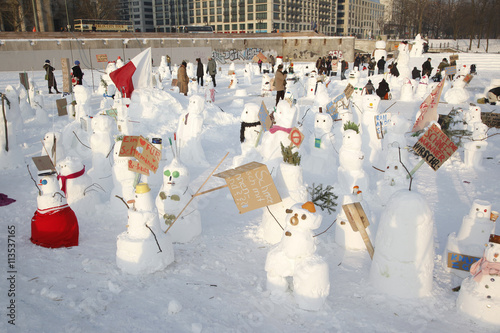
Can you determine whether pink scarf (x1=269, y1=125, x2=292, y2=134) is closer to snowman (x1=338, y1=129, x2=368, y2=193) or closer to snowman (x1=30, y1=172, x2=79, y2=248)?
snowman (x1=338, y1=129, x2=368, y2=193)

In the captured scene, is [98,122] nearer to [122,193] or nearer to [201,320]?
[122,193]

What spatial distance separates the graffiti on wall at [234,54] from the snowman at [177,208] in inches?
1116

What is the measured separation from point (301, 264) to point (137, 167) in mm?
2632

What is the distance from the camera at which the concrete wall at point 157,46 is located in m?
22.3

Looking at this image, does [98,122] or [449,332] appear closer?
[449,332]

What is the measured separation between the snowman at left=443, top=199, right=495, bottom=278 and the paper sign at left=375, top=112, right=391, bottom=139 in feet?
12.3

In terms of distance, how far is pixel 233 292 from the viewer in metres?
3.77

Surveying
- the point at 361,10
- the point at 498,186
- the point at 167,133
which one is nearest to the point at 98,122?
the point at 167,133

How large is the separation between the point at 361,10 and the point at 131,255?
107 metres

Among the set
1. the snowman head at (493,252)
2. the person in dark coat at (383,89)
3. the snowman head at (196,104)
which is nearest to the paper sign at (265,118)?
the snowman head at (196,104)

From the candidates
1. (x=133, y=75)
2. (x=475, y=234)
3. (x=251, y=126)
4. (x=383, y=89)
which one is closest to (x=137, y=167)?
(x=251, y=126)

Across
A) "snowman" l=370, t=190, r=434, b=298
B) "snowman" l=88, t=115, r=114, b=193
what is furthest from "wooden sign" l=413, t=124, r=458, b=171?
"snowman" l=88, t=115, r=114, b=193

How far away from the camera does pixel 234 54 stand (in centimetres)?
3331

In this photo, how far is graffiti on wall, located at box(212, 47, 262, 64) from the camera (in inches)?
1254
